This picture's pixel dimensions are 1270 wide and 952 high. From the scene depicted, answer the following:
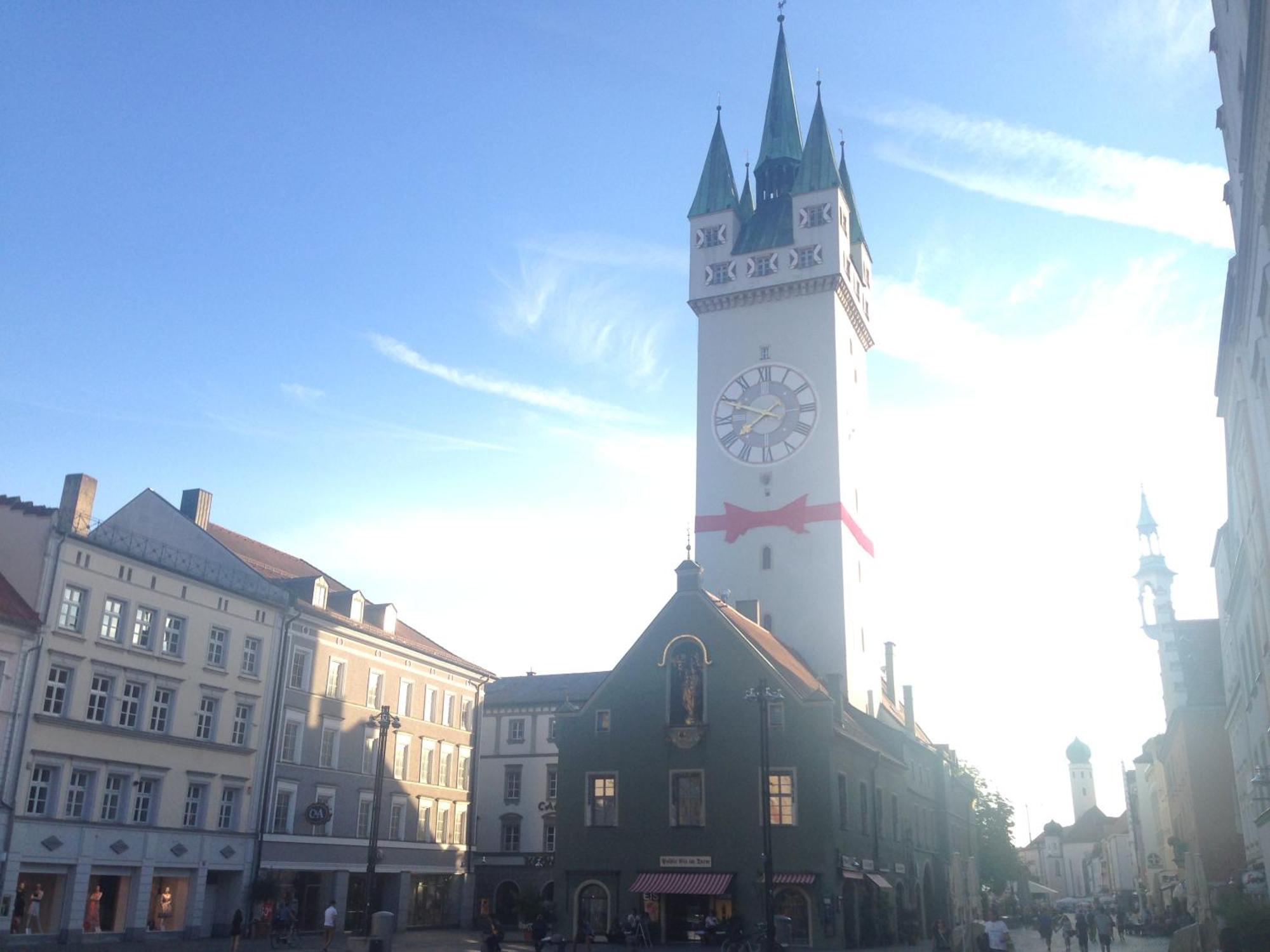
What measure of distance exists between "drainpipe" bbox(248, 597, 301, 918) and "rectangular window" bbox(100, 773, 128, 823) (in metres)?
6.06

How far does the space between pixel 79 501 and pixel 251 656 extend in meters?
9.31

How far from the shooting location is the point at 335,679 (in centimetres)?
4756

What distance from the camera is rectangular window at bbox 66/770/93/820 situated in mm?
35344

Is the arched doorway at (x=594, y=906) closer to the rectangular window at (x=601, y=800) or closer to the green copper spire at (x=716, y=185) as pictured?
the rectangular window at (x=601, y=800)

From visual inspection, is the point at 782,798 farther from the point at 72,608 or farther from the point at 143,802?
the point at 72,608

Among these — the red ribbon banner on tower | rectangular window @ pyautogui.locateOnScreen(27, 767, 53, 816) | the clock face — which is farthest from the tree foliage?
rectangular window @ pyautogui.locateOnScreen(27, 767, 53, 816)

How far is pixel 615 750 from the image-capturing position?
44.1 metres

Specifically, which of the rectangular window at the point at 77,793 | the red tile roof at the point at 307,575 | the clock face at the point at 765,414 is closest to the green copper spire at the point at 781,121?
the clock face at the point at 765,414

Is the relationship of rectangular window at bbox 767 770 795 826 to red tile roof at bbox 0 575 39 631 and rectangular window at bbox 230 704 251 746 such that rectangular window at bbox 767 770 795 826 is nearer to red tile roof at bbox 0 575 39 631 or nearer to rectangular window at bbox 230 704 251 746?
rectangular window at bbox 230 704 251 746

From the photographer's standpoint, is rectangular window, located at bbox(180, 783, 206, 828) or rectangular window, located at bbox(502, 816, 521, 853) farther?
rectangular window, located at bbox(502, 816, 521, 853)

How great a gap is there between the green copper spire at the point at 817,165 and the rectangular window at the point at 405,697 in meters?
31.8

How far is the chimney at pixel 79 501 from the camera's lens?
121 ft

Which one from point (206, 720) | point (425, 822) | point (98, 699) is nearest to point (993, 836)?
point (425, 822)

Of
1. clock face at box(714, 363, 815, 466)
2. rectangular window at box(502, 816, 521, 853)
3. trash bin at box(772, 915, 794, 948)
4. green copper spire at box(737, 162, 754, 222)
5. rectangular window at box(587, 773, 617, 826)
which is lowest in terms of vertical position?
trash bin at box(772, 915, 794, 948)
